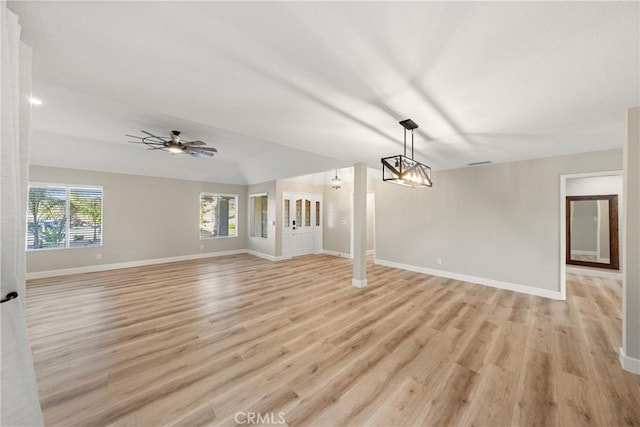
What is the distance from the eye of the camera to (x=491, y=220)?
15.2 ft

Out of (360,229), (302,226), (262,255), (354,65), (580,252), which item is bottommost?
(262,255)

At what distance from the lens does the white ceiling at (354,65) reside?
1.22 metres

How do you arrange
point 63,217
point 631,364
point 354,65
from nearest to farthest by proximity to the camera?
point 354,65
point 631,364
point 63,217

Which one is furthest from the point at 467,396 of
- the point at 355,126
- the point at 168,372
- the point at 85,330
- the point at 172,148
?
the point at 172,148

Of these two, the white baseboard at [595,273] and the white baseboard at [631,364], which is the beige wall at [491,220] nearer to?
the white baseboard at [631,364]

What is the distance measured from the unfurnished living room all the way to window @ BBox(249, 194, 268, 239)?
2.27 meters

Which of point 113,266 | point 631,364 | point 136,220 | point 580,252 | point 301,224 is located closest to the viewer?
point 631,364

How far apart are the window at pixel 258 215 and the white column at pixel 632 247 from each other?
7107mm

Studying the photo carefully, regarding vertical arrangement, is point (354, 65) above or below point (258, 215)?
above

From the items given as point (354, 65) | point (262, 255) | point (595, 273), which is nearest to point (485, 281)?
point (595, 273)

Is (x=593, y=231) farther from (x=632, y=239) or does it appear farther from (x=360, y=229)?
(x=360, y=229)

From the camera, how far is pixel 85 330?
9.10 ft

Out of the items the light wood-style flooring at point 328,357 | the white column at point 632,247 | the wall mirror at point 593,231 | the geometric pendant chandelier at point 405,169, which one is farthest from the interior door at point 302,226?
the wall mirror at point 593,231

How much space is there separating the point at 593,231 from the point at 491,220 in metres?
3.28
